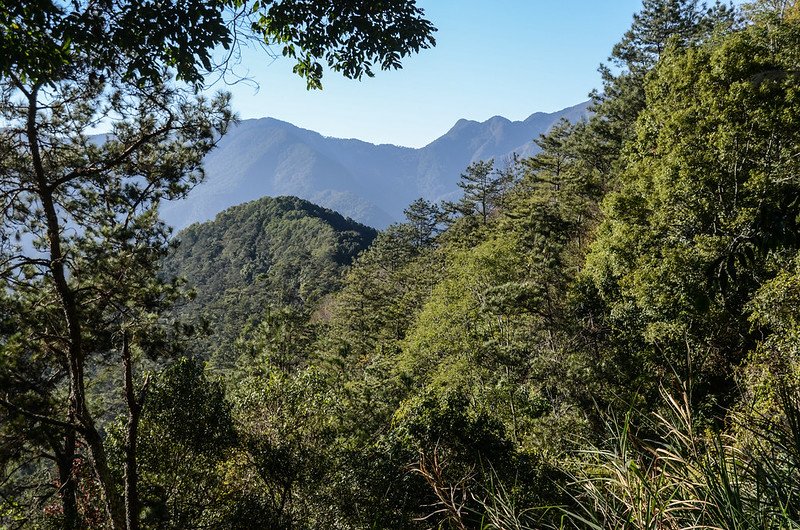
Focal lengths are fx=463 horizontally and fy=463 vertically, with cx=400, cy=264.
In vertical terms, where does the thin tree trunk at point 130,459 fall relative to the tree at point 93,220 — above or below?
below

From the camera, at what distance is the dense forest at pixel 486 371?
80.4 inches

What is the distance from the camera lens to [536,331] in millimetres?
15602

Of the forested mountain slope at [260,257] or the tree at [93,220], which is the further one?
the forested mountain slope at [260,257]

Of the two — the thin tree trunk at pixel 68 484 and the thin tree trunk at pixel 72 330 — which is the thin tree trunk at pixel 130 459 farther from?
the thin tree trunk at pixel 68 484

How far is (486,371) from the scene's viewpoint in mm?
16375

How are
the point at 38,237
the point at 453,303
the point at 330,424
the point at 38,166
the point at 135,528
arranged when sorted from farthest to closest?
1. the point at 453,303
2. the point at 330,424
3. the point at 135,528
4. the point at 38,237
5. the point at 38,166

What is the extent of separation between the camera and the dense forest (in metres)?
2.04

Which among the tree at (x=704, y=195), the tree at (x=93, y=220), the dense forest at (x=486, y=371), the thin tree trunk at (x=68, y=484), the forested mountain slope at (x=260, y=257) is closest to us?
the dense forest at (x=486, y=371)

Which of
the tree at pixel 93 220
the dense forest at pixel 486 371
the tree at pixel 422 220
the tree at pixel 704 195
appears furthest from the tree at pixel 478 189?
the tree at pixel 93 220

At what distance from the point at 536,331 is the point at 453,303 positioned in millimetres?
7438

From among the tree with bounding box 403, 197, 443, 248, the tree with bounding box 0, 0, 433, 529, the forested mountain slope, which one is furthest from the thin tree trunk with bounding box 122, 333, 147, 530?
the tree with bounding box 403, 197, 443, 248

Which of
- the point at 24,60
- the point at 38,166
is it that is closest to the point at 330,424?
the point at 38,166

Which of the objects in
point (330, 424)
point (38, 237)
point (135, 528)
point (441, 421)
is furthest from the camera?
point (330, 424)

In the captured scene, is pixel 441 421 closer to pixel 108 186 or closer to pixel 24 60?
pixel 108 186
